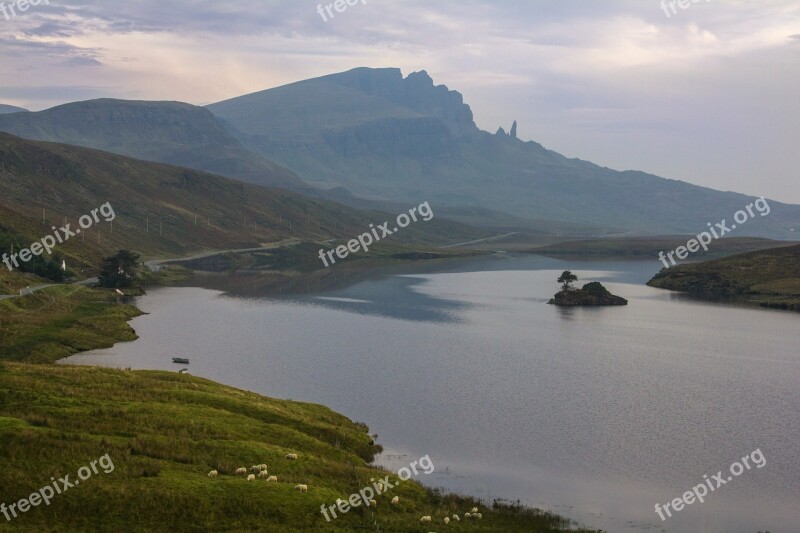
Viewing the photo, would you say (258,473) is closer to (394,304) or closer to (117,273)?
(394,304)

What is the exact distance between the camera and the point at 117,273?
166 meters

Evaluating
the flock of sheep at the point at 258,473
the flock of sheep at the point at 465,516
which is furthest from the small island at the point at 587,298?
the flock of sheep at the point at 258,473

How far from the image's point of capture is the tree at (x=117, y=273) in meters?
163

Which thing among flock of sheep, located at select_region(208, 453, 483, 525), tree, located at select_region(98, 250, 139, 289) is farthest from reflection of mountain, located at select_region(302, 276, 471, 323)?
flock of sheep, located at select_region(208, 453, 483, 525)

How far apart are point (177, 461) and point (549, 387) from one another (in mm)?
48183

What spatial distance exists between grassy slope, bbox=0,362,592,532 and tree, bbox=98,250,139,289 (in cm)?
10407

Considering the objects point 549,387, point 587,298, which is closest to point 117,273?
point 587,298

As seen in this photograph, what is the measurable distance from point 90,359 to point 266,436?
142 feet

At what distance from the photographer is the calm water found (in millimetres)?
55625

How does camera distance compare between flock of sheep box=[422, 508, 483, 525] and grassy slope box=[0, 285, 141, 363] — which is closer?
flock of sheep box=[422, 508, 483, 525]

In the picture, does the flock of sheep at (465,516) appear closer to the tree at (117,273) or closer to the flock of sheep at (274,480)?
the flock of sheep at (274,480)

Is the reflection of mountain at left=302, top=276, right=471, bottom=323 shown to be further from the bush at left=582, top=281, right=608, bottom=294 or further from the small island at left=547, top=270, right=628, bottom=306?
Result: the bush at left=582, top=281, right=608, bottom=294

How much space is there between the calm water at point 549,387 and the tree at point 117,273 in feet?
26.9

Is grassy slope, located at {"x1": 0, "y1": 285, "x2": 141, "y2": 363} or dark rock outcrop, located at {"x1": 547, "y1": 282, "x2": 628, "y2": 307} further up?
dark rock outcrop, located at {"x1": 547, "y1": 282, "x2": 628, "y2": 307}
